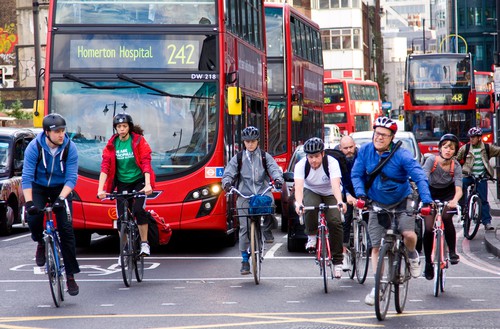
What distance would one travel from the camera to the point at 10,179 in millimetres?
21328

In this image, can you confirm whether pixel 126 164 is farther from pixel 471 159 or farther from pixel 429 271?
pixel 471 159

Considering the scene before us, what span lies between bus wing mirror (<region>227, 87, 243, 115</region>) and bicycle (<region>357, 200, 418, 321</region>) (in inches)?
233

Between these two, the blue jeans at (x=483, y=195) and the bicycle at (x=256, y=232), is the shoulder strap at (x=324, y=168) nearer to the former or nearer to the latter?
the bicycle at (x=256, y=232)

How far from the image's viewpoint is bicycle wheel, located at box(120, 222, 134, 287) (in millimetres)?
12273

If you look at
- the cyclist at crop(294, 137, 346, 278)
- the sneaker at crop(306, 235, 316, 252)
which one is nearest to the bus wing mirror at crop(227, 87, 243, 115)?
the cyclist at crop(294, 137, 346, 278)

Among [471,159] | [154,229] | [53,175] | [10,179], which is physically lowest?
[154,229]

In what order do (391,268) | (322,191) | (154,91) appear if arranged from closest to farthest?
(391,268)
(322,191)
(154,91)

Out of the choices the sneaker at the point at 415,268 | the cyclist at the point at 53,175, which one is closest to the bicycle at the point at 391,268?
the sneaker at the point at 415,268

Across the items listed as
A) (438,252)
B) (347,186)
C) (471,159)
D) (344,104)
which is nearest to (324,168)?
(347,186)

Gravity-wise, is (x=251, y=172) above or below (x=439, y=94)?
below

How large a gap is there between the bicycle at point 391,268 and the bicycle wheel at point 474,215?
333 inches

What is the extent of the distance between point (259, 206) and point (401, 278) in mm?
3266

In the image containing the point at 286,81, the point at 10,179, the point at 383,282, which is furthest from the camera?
the point at 286,81

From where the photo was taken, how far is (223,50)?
15922 mm
